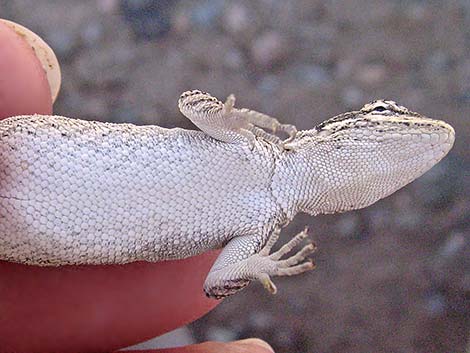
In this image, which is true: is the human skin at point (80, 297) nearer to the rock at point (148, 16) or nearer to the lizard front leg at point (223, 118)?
the lizard front leg at point (223, 118)

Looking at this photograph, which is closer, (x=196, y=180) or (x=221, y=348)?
(x=196, y=180)

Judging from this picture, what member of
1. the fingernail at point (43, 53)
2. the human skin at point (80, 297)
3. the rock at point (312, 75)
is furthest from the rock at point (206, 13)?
the human skin at point (80, 297)

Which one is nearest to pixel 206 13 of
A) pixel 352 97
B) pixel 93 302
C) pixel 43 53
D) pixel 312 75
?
pixel 312 75

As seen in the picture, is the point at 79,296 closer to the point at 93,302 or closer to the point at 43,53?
the point at 93,302

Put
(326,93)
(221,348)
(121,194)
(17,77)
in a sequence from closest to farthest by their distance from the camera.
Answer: (121,194), (17,77), (221,348), (326,93)

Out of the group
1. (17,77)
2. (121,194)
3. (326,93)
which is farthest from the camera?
(326,93)

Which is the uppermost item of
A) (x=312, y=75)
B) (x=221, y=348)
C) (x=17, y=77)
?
(x=312, y=75)
